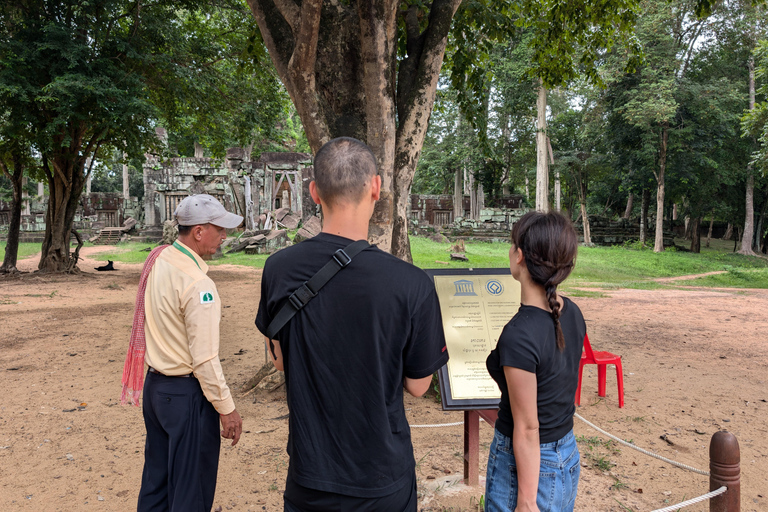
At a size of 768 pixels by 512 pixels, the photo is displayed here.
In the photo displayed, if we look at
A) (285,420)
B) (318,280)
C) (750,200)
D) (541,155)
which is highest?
(541,155)

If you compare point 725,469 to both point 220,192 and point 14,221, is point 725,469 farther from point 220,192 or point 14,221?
point 220,192

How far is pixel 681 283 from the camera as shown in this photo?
1522 centimetres

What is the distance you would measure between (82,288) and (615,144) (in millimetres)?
23779

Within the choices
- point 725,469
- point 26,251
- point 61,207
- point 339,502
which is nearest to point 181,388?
point 339,502

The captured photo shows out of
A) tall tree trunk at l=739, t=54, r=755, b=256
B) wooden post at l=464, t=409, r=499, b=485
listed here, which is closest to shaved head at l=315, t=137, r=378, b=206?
wooden post at l=464, t=409, r=499, b=485

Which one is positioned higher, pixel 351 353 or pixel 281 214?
pixel 281 214

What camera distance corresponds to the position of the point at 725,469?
2.37 metres

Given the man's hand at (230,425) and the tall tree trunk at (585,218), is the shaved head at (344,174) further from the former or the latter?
the tall tree trunk at (585,218)

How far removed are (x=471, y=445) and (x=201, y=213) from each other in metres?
2.11

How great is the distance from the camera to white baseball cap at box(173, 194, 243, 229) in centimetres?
240

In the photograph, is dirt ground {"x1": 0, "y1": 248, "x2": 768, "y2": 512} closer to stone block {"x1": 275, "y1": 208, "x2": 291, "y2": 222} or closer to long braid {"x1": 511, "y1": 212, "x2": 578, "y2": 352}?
long braid {"x1": 511, "y1": 212, "x2": 578, "y2": 352}

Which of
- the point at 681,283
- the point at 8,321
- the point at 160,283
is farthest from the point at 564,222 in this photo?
the point at 681,283

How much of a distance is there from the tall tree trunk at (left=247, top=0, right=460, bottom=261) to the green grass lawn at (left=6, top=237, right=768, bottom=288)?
8.51 metres

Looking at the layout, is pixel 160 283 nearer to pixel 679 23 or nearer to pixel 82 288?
pixel 82 288
